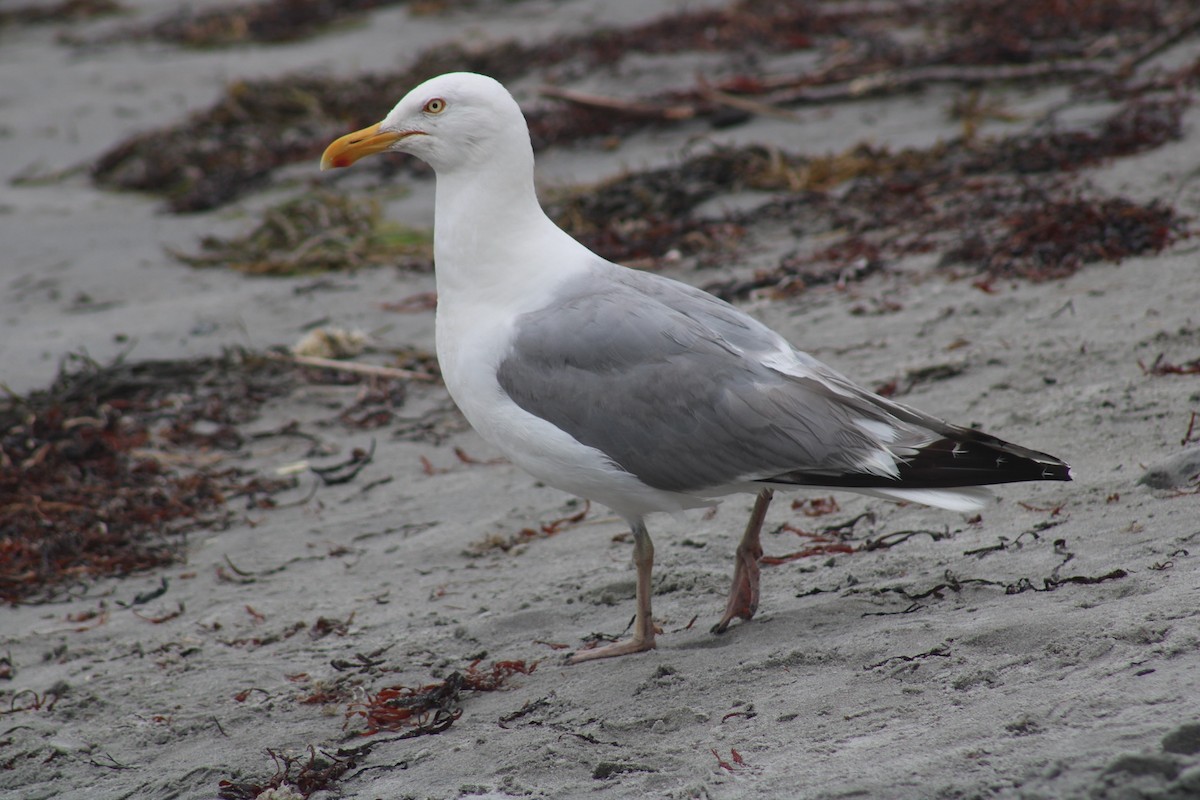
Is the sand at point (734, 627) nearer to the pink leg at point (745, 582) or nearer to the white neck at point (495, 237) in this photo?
the pink leg at point (745, 582)

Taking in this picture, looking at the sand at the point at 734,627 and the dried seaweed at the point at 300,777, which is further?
the dried seaweed at the point at 300,777

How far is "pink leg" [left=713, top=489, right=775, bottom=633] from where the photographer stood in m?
3.65

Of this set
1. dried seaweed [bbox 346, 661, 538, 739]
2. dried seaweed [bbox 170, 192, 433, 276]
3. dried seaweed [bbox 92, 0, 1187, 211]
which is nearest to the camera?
dried seaweed [bbox 346, 661, 538, 739]

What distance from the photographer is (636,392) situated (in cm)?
354

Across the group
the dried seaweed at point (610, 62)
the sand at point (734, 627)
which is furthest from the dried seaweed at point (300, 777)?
the dried seaweed at point (610, 62)

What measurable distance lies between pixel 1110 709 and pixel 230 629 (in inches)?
115

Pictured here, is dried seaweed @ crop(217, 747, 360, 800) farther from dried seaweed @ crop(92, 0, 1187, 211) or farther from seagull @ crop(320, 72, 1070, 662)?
dried seaweed @ crop(92, 0, 1187, 211)

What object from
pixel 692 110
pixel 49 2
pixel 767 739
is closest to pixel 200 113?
pixel 692 110

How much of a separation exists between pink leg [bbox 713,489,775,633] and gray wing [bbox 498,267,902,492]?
0.33 metres

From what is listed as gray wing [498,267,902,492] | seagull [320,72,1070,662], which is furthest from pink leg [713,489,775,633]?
gray wing [498,267,902,492]

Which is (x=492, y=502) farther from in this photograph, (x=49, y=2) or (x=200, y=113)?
(x=49, y=2)

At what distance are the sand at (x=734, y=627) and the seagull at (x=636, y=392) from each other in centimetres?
34

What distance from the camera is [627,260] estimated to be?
24.0 ft

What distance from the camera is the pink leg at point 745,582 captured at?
365cm
